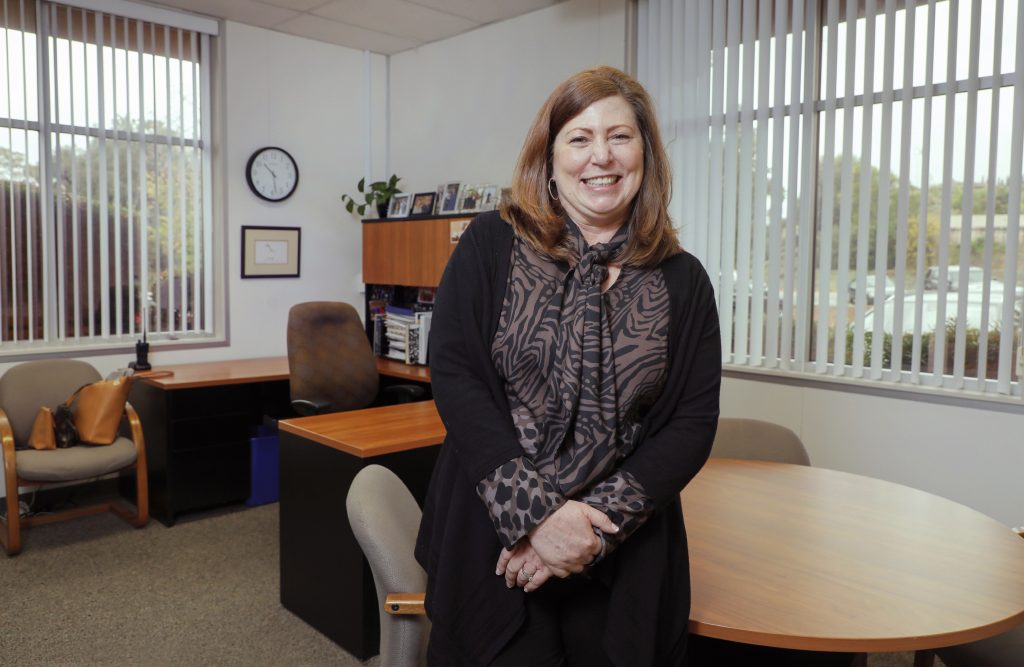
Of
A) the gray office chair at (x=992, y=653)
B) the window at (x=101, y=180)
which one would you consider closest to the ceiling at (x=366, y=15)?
the window at (x=101, y=180)

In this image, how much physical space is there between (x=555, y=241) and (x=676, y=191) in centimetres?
290

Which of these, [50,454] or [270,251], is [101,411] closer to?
[50,454]

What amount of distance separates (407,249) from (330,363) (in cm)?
113

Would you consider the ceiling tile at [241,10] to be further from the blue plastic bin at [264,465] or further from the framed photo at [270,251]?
the blue plastic bin at [264,465]

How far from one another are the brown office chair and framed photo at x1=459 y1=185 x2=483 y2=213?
2.23 m

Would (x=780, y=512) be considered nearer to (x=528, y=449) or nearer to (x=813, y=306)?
(x=528, y=449)

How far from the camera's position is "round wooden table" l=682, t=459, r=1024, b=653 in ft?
4.63

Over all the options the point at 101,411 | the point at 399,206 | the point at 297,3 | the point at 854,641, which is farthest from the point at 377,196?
the point at 854,641

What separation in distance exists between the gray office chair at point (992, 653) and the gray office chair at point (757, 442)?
2.88 feet

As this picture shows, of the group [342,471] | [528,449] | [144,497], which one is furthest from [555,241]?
[144,497]

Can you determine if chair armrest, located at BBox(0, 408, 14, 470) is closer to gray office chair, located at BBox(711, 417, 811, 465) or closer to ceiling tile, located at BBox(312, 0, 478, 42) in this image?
ceiling tile, located at BBox(312, 0, 478, 42)

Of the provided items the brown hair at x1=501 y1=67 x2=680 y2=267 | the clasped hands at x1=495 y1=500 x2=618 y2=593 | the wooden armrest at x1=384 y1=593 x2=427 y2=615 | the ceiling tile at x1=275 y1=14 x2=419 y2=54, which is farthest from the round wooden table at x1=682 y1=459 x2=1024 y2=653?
A: the ceiling tile at x1=275 y1=14 x2=419 y2=54

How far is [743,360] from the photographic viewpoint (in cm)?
396

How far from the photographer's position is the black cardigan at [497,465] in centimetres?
137
